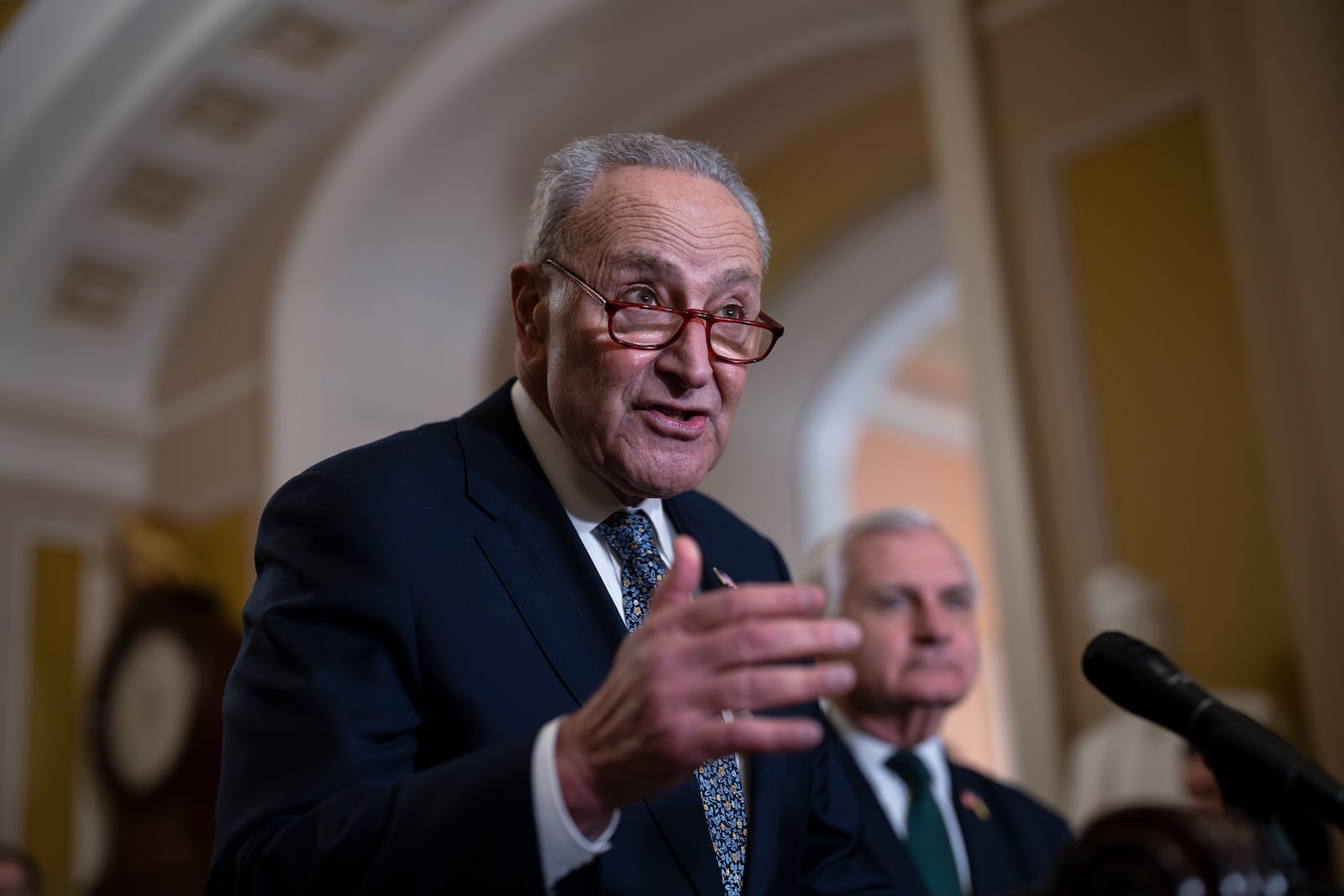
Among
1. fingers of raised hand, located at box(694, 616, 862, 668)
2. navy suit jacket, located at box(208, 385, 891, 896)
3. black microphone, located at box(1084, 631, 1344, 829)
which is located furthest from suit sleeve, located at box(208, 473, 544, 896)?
black microphone, located at box(1084, 631, 1344, 829)

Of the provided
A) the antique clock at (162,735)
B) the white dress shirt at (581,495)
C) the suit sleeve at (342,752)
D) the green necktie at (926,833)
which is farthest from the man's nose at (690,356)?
the antique clock at (162,735)

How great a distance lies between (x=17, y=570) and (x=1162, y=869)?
25.6ft

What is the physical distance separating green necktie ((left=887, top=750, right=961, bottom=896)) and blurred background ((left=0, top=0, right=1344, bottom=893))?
158 cm

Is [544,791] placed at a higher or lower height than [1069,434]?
lower

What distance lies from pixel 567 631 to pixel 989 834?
4.98 feet

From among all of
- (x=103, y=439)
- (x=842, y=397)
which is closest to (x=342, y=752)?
(x=103, y=439)

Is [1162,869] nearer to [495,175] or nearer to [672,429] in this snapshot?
[672,429]

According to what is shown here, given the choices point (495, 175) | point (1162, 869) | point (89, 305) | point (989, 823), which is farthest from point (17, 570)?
point (1162, 869)

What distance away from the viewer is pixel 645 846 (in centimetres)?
148

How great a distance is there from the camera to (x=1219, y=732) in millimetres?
1306

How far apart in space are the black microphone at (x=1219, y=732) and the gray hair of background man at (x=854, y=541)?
1.48 meters

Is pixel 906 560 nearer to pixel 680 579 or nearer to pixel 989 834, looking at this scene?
pixel 989 834

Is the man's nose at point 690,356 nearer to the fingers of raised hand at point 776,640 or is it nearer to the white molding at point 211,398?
the fingers of raised hand at point 776,640

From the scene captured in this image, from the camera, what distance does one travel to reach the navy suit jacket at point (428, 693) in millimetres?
1228
